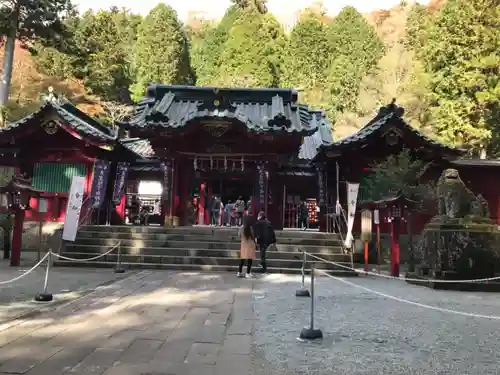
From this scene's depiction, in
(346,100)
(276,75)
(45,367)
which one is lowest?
(45,367)

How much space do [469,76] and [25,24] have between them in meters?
22.0

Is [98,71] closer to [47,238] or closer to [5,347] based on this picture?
[47,238]

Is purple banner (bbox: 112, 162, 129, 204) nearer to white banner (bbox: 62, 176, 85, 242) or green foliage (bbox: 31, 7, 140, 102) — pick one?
white banner (bbox: 62, 176, 85, 242)

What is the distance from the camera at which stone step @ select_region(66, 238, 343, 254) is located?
1395 centimetres

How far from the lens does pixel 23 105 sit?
2667 centimetres

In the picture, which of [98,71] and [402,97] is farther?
[98,71]

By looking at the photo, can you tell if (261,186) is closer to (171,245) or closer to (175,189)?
(175,189)

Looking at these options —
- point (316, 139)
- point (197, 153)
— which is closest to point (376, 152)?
point (316, 139)

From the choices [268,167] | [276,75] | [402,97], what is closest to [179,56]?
[276,75]

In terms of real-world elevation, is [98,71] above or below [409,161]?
above

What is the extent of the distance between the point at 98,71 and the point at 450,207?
2775cm

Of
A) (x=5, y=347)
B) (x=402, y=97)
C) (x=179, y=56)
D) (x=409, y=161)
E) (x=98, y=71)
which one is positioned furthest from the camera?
(x=179, y=56)

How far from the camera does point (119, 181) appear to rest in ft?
58.9

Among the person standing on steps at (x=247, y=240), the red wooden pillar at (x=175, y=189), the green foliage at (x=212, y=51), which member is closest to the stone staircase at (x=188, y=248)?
the person standing on steps at (x=247, y=240)
